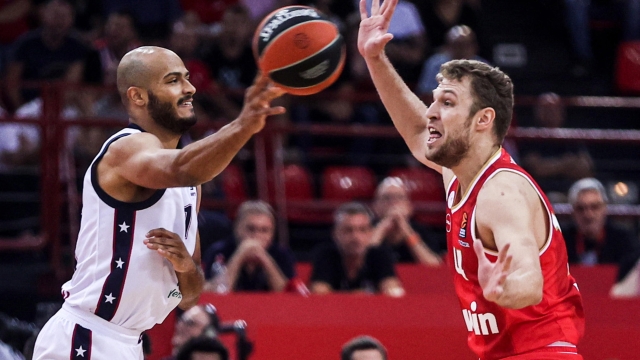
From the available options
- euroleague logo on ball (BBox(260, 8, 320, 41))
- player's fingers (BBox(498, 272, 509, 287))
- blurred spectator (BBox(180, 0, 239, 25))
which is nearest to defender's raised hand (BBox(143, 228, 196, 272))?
euroleague logo on ball (BBox(260, 8, 320, 41))

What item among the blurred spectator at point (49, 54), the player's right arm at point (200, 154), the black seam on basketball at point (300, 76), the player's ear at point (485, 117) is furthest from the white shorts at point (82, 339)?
the blurred spectator at point (49, 54)

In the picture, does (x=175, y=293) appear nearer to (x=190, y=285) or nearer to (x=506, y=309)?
(x=190, y=285)

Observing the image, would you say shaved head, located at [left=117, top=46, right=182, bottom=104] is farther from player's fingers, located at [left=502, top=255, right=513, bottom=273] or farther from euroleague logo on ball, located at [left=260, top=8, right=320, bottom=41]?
player's fingers, located at [left=502, top=255, right=513, bottom=273]

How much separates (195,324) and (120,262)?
2067 millimetres

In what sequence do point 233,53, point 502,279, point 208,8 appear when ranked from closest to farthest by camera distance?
point 502,279
point 233,53
point 208,8

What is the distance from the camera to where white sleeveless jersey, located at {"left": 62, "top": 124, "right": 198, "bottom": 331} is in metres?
4.55

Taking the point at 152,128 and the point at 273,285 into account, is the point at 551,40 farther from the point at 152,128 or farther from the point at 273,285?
the point at 152,128

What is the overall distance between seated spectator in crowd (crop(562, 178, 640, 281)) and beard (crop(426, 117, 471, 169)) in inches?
200

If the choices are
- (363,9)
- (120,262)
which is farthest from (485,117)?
(120,262)

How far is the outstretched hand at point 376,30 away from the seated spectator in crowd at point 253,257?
9.89 feet

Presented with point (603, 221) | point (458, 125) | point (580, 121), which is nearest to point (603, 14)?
point (580, 121)

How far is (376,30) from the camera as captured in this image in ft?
17.4

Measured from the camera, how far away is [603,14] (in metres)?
14.4

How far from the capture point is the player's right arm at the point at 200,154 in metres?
4.18
